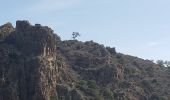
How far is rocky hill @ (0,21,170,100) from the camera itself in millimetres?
115125

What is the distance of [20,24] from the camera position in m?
126

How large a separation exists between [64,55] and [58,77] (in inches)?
947

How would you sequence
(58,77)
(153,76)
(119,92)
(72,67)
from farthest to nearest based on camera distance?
(153,76) < (72,67) < (119,92) < (58,77)

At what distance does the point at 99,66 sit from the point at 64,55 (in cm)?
A: 1079

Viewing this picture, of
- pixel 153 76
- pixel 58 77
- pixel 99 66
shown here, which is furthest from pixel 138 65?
pixel 58 77

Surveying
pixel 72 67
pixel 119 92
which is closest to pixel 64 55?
pixel 72 67

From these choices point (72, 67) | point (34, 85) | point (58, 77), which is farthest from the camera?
point (72, 67)

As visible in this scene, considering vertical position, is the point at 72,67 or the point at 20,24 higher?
the point at 20,24

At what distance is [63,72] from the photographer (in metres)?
128

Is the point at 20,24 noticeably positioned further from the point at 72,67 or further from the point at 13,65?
the point at 72,67

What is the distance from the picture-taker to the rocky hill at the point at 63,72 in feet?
378

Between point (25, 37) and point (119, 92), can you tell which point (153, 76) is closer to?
point (119, 92)

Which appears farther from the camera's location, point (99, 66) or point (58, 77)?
point (99, 66)

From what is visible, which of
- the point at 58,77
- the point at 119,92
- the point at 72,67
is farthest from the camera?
the point at 72,67
